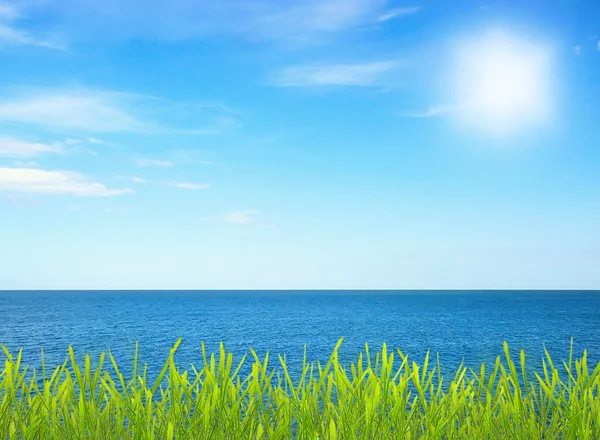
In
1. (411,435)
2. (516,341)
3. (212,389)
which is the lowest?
(516,341)

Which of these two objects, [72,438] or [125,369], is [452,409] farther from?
[125,369]

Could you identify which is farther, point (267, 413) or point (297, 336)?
point (297, 336)

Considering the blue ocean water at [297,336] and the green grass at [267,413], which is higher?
the green grass at [267,413]

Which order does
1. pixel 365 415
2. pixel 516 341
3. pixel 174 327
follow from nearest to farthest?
pixel 365 415, pixel 516 341, pixel 174 327

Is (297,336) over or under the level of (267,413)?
under

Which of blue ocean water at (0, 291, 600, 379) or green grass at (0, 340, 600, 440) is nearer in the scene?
green grass at (0, 340, 600, 440)

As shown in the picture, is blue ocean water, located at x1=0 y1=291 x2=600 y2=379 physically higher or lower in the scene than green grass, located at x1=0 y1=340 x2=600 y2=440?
lower

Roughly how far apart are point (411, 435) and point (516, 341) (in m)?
79.7

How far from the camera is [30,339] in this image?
2675 inches

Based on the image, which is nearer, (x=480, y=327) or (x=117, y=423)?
(x=117, y=423)

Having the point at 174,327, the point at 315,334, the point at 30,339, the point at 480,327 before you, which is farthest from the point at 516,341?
the point at 30,339

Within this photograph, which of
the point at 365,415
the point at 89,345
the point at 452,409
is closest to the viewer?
the point at 365,415

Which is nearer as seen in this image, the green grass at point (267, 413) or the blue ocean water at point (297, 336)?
the green grass at point (267, 413)

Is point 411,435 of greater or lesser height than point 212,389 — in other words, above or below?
below
